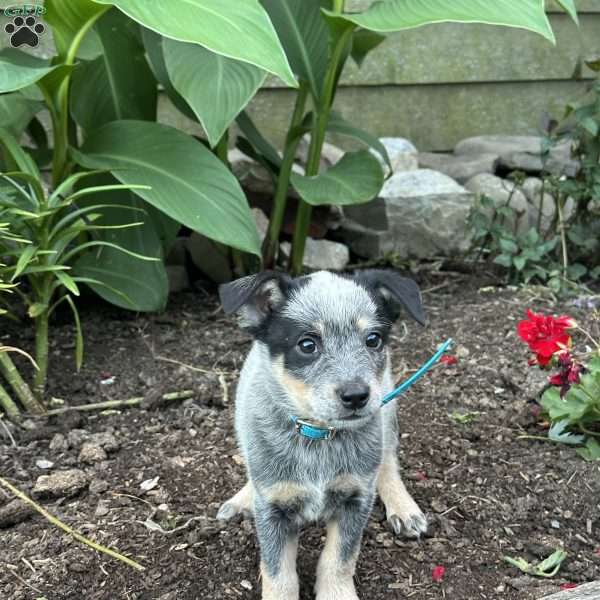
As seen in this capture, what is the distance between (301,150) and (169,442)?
8.42 feet

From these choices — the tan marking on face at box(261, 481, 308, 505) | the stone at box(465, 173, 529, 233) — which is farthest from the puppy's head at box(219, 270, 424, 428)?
the stone at box(465, 173, 529, 233)

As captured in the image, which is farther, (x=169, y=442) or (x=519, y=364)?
(x=519, y=364)

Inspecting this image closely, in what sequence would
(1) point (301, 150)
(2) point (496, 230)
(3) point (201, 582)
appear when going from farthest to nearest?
1. (1) point (301, 150)
2. (2) point (496, 230)
3. (3) point (201, 582)

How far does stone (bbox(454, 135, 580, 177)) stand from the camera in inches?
227

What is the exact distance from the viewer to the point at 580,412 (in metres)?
2.86

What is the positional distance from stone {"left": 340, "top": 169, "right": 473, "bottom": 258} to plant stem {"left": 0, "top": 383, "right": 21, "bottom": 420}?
2.52 m

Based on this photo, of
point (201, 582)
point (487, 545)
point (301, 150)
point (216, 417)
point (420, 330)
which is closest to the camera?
point (201, 582)

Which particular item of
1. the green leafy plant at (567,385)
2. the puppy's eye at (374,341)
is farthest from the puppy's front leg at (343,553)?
the green leafy plant at (567,385)

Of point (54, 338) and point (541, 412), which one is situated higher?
point (541, 412)

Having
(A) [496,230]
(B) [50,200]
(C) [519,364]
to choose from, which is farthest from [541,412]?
(B) [50,200]

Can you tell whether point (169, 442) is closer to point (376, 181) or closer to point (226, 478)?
point (226, 478)

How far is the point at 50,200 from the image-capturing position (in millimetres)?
3090

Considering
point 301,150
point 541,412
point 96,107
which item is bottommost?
point 541,412

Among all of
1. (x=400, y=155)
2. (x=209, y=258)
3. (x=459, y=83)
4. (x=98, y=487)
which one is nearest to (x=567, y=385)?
(x=98, y=487)
